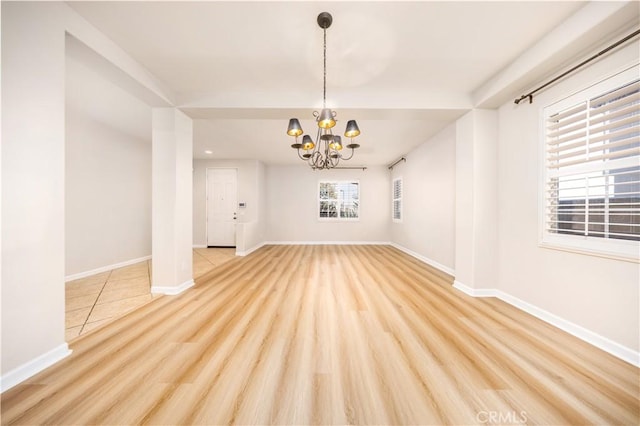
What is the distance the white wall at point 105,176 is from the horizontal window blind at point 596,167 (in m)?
5.15

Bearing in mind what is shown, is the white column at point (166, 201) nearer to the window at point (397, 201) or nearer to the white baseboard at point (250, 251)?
the white baseboard at point (250, 251)

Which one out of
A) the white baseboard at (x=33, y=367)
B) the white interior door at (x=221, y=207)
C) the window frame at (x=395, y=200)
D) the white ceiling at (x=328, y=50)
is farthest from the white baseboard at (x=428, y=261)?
the white interior door at (x=221, y=207)

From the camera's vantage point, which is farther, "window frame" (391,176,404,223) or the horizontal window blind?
"window frame" (391,176,404,223)

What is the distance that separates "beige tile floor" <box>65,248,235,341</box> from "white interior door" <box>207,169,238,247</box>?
2056 mm

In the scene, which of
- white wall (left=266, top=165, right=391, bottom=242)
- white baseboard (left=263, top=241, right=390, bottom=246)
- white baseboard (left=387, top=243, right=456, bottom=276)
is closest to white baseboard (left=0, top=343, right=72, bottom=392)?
white baseboard (left=387, top=243, right=456, bottom=276)

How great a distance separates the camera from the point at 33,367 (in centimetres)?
149

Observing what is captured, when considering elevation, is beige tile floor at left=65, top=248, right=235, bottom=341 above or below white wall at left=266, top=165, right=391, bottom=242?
below

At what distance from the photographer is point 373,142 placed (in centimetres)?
504

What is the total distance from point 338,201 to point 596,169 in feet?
19.2

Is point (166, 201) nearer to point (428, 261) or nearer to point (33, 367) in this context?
point (33, 367)

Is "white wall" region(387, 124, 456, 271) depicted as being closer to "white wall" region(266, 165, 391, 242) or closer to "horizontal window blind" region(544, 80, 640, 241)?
"white wall" region(266, 165, 391, 242)

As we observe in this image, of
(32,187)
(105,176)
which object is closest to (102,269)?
(105,176)

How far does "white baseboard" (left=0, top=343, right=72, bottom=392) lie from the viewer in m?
1.37

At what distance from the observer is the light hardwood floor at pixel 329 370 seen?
3.99 feet
